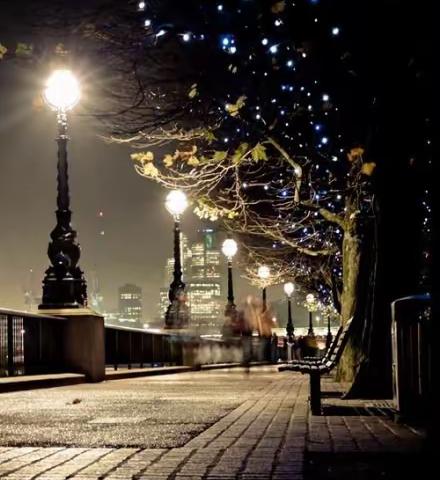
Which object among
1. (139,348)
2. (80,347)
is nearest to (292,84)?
(80,347)

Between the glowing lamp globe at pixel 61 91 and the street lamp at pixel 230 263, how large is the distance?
17324 millimetres

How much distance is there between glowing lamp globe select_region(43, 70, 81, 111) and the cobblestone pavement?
9917 millimetres

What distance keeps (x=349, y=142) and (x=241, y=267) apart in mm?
28959

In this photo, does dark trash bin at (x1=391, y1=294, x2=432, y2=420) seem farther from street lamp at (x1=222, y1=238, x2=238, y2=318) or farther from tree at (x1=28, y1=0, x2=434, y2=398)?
street lamp at (x1=222, y1=238, x2=238, y2=318)

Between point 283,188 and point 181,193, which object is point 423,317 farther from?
point 181,193

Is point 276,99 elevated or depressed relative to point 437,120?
elevated

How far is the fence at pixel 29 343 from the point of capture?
581 inches

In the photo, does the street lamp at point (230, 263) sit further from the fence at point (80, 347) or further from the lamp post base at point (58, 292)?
the lamp post base at point (58, 292)

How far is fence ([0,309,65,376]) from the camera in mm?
14750

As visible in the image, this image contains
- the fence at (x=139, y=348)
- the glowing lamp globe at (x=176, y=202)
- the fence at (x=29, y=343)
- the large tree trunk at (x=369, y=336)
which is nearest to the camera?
the large tree trunk at (x=369, y=336)

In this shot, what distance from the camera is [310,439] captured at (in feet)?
21.7

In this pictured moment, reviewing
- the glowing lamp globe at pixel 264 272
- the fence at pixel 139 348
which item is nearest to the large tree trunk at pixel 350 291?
the fence at pixel 139 348

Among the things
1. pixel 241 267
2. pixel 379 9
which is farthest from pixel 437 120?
pixel 241 267

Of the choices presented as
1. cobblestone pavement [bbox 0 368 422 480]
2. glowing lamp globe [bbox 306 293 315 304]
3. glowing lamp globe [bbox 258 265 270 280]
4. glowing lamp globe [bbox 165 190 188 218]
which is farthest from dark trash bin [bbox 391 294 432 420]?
glowing lamp globe [bbox 306 293 315 304]
